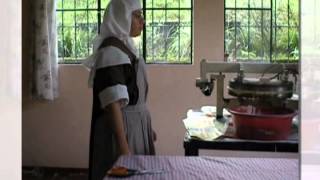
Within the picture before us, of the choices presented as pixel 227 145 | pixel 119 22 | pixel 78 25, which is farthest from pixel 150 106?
pixel 227 145

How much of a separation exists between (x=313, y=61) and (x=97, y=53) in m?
1.33

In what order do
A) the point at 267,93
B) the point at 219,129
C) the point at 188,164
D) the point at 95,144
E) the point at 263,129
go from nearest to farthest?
the point at 267,93
the point at 188,164
the point at 263,129
the point at 219,129
the point at 95,144

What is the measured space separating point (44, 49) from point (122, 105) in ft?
5.10

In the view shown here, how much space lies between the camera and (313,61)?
0.49m

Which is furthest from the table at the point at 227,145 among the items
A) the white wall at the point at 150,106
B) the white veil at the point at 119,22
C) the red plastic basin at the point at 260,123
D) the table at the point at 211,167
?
the white wall at the point at 150,106

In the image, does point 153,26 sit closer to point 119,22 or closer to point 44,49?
point 44,49

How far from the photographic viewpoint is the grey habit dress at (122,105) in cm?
169

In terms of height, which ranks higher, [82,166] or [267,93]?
[267,93]

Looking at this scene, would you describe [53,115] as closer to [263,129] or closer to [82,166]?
[82,166]

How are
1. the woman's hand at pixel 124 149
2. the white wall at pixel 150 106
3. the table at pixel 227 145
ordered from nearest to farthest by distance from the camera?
the table at pixel 227 145, the woman's hand at pixel 124 149, the white wall at pixel 150 106

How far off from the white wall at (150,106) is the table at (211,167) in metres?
1.61

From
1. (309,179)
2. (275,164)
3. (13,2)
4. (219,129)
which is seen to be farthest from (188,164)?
(13,2)

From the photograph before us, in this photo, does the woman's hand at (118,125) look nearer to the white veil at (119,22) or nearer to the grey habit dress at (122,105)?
the grey habit dress at (122,105)

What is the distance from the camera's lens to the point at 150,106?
320 cm
